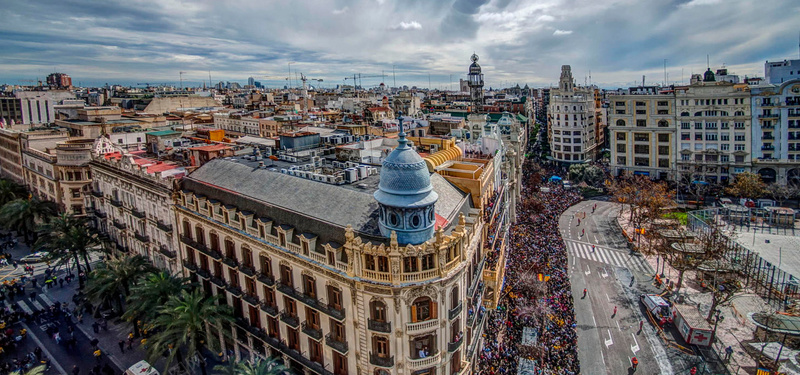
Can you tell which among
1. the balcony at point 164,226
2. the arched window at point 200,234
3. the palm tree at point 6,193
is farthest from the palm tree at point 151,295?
the palm tree at point 6,193

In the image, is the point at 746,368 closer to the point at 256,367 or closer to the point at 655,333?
the point at 655,333

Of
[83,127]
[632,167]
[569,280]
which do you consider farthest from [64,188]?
[632,167]

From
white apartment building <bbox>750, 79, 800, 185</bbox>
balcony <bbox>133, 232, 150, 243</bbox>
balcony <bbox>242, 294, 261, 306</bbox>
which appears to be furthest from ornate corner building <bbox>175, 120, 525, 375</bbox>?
white apartment building <bbox>750, 79, 800, 185</bbox>

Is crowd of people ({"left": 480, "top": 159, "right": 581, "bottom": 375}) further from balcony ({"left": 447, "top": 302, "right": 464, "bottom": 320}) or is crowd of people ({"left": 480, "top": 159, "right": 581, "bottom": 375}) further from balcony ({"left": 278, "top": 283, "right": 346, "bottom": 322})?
balcony ({"left": 278, "top": 283, "right": 346, "bottom": 322})

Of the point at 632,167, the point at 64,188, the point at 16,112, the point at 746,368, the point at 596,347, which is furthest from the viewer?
the point at 16,112

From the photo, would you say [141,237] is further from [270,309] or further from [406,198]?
[406,198]

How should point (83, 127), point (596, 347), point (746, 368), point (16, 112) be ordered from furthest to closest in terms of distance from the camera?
1. point (16, 112)
2. point (83, 127)
3. point (596, 347)
4. point (746, 368)
